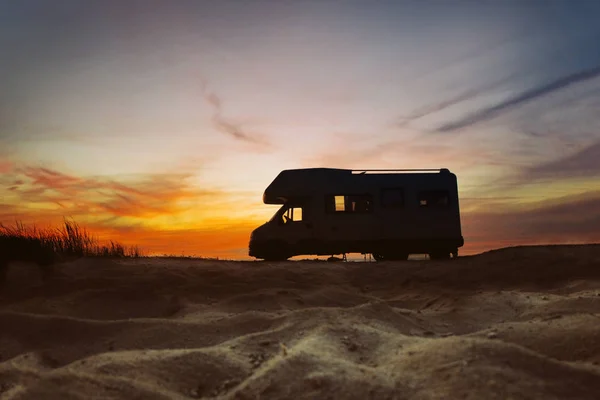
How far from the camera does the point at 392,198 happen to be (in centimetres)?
1598

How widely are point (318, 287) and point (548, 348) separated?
3.61 m

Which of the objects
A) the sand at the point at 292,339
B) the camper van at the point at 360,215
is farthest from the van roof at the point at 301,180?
the sand at the point at 292,339

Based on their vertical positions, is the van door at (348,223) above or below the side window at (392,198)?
below

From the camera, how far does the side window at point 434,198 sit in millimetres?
16078

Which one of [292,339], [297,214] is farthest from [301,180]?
[292,339]

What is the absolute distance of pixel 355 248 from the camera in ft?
51.9

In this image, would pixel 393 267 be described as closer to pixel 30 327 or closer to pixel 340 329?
pixel 340 329

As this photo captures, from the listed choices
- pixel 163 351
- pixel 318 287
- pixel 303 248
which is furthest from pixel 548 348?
pixel 303 248

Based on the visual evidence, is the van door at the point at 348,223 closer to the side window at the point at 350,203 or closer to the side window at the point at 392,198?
the side window at the point at 350,203

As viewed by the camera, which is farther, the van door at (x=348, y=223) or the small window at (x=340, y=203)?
the small window at (x=340, y=203)

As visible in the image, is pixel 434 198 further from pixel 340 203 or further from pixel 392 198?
pixel 340 203

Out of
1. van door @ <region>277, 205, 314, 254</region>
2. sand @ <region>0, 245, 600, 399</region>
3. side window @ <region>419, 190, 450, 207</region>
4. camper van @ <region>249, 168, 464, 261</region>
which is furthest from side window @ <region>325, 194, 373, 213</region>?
sand @ <region>0, 245, 600, 399</region>

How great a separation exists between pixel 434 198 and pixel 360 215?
8.15ft

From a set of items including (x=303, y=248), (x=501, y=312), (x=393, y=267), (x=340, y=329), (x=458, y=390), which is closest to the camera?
(x=458, y=390)
